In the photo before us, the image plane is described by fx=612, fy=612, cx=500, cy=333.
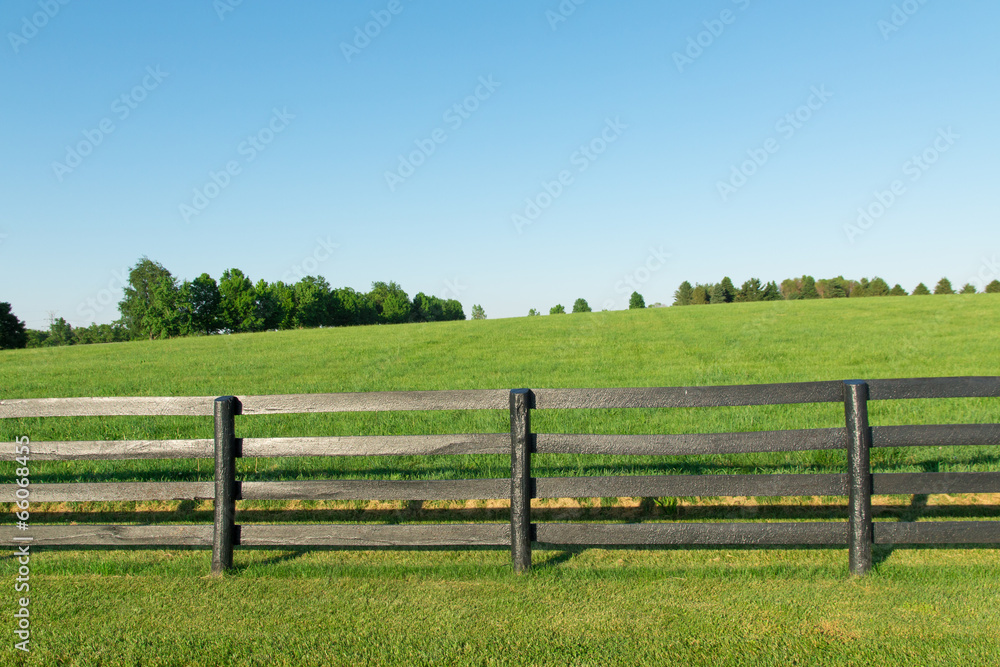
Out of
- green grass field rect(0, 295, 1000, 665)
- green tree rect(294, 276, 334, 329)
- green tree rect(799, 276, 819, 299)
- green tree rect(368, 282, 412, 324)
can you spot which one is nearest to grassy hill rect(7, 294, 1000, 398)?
green grass field rect(0, 295, 1000, 665)

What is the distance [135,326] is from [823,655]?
12719 centimetres

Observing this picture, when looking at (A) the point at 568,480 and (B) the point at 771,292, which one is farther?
(B) the point at 771,292

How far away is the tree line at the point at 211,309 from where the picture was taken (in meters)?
90.3

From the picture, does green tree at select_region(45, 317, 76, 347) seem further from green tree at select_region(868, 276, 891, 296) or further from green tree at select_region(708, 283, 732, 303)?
green tree at select_region(868, 276, 891, 296)

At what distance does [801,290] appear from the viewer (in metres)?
105

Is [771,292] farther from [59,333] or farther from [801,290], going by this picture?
[59,333]

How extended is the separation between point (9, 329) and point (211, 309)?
2516 cm

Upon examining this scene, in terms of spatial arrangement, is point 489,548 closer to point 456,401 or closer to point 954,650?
point 456,401

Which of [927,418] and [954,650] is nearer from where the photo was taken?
[954,650]

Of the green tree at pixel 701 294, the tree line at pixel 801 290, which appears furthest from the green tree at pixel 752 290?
the green tree at pixel 701 294

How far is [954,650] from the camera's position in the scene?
12.3ft

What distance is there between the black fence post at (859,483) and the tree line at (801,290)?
3306 inches

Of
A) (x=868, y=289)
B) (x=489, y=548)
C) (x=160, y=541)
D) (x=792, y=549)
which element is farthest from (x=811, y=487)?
(x=868, y=289)

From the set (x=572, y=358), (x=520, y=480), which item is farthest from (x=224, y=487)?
(x=572, y=358)
